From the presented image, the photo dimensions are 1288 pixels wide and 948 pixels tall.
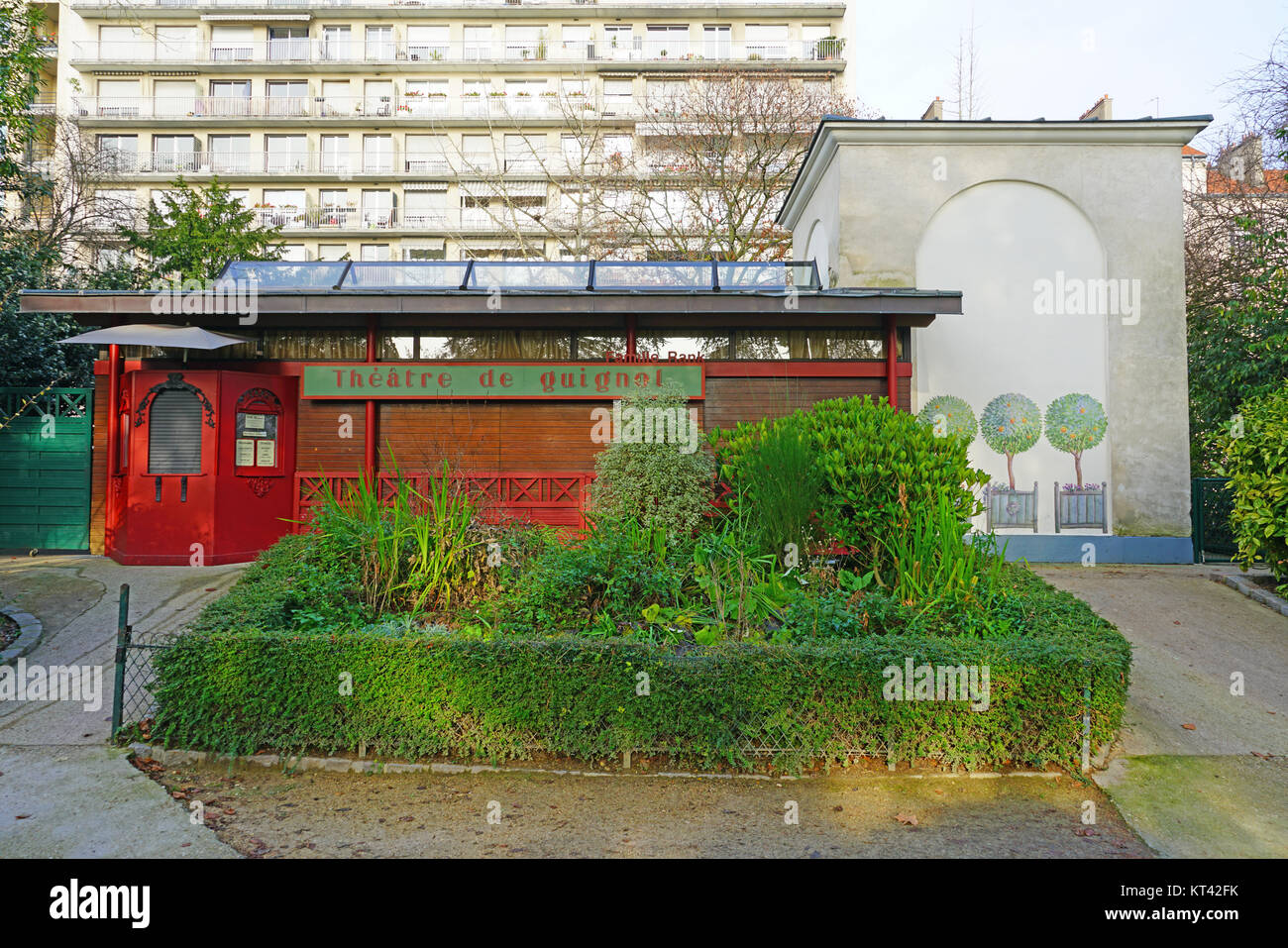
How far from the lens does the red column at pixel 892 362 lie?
34.2 feet

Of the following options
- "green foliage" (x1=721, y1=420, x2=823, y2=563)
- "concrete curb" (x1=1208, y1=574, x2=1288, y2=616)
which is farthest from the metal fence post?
"concrete curb" (x1=1208, y1=574, x2=1288, y2=616)

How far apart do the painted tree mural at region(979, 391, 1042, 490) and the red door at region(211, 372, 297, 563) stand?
417 inches

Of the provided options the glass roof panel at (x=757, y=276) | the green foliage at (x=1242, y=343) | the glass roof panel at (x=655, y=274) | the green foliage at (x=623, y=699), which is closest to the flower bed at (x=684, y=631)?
the green foliage at (x=623, y=699)

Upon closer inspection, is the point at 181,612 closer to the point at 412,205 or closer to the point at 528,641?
the point at 528,641

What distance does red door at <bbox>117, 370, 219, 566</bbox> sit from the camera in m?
9.53

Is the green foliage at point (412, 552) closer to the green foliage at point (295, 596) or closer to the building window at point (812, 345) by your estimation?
the green foliage at point (295, 596)

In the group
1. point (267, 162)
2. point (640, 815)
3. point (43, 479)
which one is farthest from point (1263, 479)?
point (267, 162)

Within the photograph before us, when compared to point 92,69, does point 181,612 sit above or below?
below

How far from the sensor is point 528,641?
180 inches

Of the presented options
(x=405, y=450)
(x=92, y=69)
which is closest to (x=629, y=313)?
(x=405, y=450)

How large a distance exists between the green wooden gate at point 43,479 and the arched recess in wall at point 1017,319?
12642 millimetres

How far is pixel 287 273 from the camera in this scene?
11.3 meters
